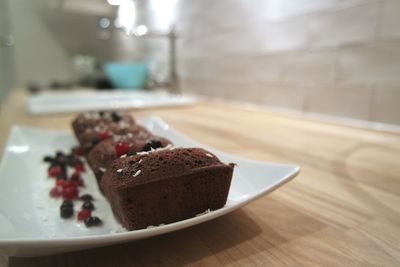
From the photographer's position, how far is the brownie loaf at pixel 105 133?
0.55 m

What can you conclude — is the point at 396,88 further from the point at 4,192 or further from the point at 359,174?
the point at 4,192

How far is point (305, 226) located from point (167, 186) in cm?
17

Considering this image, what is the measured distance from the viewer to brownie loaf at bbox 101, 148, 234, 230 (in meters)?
0.30

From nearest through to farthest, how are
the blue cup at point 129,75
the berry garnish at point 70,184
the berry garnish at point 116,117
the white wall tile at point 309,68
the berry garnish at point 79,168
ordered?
1. the berry garnish at point 70,184
2. the berry garnish at point 79,168
3. the berry garnish at point 116,117
4. the white wall tile at point 309,68
5. the blue cup at point 129,75

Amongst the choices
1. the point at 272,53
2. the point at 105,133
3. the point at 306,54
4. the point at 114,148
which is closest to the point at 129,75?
the point at 272,53

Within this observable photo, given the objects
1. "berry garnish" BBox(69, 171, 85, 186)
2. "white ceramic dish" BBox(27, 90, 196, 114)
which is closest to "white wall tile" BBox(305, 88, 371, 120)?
"white ceramic dish" BBox(27, 90, 196, 114)

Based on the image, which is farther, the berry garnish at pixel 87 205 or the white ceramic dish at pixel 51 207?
the berry garnish at pixel 87 205

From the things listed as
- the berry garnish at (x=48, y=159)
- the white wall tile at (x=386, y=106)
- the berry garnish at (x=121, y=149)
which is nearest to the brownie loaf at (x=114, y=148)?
the berry garnish at (x=121, y=149)

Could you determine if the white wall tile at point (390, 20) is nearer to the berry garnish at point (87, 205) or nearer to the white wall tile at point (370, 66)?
the white wall tile at point (370, 66)

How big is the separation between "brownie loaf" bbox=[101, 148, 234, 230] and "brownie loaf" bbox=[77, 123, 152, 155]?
7.8 inches

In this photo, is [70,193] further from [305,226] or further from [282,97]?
[282,97]

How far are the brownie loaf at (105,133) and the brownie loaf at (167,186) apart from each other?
7.8 inches

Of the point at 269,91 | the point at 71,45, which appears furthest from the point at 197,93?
the point at 71,45

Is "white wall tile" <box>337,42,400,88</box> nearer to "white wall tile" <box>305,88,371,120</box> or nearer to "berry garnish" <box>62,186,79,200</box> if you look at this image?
"white wall tile" <box>305,88,371,120</box>
